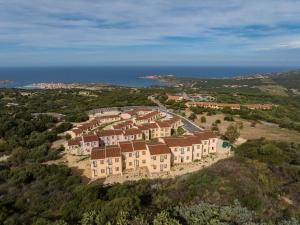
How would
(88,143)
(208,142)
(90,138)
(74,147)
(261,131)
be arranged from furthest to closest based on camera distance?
(261,131)
(74,147)
(90,138)
(88,143)
(208,142)

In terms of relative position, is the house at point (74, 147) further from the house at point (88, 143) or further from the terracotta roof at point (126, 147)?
the terracotta roof at point (126, 147)

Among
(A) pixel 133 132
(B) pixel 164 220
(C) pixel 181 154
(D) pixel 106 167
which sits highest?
(B) pixel 164 220

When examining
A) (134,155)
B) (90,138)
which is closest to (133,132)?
(90,138)

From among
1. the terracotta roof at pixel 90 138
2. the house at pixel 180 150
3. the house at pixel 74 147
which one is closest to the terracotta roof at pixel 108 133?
the terracotta roof at pixel 90 138

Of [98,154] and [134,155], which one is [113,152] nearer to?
[98,154]

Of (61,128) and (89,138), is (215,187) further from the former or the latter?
(61,128)

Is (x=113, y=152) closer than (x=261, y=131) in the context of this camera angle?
Yes

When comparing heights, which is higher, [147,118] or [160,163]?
[147,118]
